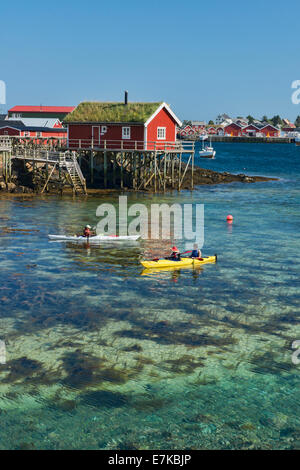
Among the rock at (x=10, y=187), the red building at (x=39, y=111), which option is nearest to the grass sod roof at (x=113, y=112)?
the rock at (x=10, y=187)

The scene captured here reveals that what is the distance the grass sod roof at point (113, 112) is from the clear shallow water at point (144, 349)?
927 inches

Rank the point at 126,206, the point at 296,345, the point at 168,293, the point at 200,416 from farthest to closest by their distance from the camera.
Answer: the point at 126,206, the point at 168,293, the point at 296,345, the point at 200,416

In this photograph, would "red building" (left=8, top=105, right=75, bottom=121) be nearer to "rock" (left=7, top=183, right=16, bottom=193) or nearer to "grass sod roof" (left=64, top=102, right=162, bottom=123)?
"grass sod roof" (left=64, top=102, right=162, bottom=123)

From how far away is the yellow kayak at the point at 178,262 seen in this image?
77.0ft

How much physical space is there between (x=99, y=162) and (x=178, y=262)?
102 feet

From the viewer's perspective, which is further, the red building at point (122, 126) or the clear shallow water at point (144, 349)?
the red building at point (122, 126)

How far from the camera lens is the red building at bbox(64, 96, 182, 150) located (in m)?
48.8

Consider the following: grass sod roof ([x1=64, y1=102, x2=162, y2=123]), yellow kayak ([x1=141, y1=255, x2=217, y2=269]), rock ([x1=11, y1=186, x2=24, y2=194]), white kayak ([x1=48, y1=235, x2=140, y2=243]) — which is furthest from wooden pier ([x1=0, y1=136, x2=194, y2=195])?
yellow kayak ([x1=141, y1=255, x2=217, y2=269])

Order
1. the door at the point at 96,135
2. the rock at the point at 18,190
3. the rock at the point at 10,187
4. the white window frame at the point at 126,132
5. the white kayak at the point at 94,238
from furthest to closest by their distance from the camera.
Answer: the door at the point at 96,135, the white window frame at the point at 126,132, the rock at the point at 18,190, the rock at the point at 10,187, the white kayak at the point at 94,238

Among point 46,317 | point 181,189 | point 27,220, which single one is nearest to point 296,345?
point 46,317

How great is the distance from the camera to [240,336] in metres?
16.3

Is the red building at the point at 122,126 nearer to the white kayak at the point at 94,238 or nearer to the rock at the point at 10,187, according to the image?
the rock at the point at 10,187
